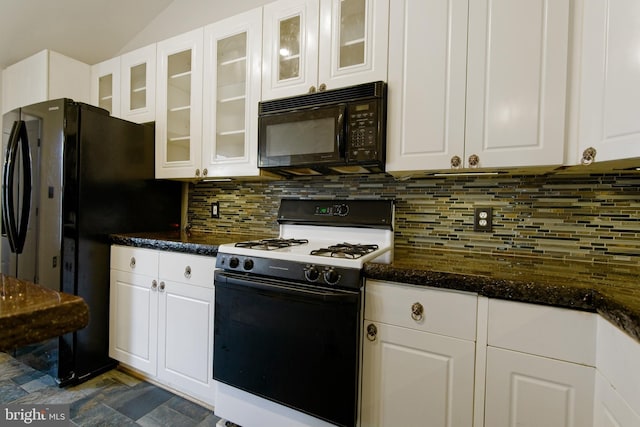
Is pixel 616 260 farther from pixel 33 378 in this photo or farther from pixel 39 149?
pixel 33 378

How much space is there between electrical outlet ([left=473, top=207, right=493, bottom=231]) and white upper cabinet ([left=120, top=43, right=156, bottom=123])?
2157mm

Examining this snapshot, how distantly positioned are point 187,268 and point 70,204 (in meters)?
0.79

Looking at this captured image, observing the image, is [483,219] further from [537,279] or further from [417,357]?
[417,357]

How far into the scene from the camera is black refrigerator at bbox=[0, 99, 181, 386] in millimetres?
1732

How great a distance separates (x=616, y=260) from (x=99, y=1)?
3.55 metres

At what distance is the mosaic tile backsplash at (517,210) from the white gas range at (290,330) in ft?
0.72

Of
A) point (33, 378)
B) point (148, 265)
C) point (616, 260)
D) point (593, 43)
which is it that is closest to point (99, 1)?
point (148, 265)

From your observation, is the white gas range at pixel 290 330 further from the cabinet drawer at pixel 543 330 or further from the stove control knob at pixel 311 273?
the cabinet drawer at pixel 543 330

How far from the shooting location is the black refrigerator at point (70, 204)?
173 cm

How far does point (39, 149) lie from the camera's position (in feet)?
5.97

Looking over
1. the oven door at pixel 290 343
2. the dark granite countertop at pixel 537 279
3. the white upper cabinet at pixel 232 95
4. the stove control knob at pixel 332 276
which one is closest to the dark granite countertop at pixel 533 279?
the dark granite countertop at pixel 537 279

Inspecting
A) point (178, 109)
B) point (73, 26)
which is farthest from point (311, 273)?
point (73, 26)

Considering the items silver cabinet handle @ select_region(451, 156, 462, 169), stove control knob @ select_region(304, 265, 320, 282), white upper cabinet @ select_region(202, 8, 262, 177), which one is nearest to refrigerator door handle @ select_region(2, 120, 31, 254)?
white upper cabinet @ select_region(202, 8, 262, 177)
